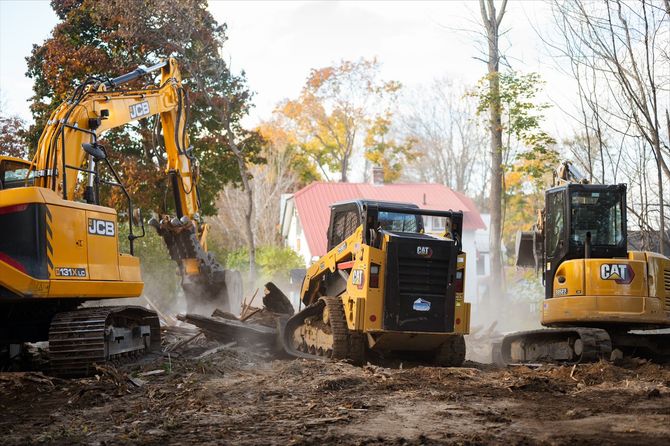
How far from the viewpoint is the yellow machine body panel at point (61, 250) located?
10.3 m

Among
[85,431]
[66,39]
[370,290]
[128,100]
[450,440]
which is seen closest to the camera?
[450,440]

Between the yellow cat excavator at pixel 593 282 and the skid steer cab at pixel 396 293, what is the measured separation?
1695mm

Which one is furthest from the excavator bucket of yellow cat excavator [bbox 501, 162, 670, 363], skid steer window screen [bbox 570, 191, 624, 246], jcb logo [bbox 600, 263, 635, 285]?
jcb logo [bbox 600, 263, 635, 285]

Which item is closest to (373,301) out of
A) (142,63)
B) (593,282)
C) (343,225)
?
(343,225)

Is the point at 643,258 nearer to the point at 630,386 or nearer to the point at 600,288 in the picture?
the point at 600,288

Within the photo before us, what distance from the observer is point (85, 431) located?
24.7 ft

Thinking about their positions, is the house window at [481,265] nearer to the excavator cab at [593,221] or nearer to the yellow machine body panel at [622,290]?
the excavator cab at [593,221]

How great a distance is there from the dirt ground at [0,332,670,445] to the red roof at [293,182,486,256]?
3611 centimetres

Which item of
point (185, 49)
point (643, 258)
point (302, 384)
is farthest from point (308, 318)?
point (185, 49)

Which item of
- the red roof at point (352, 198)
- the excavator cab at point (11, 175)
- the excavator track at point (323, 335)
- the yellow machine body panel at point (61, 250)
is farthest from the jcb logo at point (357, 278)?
the red roof at point (352, 198)

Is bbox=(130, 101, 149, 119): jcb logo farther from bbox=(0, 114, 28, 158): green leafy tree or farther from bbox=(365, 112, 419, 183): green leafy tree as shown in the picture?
bbox=(365, 112, 419, 183): green leafy tree

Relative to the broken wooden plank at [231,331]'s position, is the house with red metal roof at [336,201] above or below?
above

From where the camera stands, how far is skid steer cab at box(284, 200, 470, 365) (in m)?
12.7

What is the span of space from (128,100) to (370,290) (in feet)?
17.3
